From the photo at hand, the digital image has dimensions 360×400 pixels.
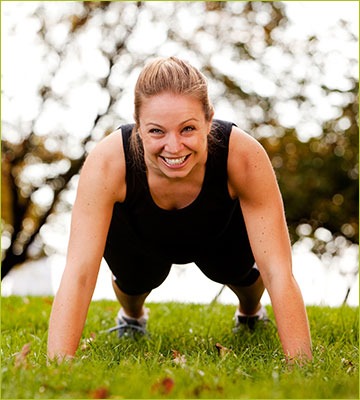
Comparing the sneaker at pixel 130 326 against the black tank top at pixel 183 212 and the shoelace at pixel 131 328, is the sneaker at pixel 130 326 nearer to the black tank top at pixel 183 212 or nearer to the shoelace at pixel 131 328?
the shoelace at pixel 131 328

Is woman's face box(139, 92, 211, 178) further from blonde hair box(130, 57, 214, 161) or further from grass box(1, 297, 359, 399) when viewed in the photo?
grass box(1, 297, 359, 399)

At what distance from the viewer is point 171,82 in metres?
3.28

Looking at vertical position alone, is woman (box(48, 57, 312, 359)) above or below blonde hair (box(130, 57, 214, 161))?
below

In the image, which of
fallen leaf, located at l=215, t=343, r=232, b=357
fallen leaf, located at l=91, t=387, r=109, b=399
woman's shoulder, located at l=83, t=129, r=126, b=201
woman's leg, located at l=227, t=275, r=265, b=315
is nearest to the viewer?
fallen leaf, located at l=91, t=387, r=109, b=399

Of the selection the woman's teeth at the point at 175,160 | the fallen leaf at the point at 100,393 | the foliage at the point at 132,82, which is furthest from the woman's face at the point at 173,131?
the foliage at the point at 132,82

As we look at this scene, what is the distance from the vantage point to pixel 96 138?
1462 centimetres

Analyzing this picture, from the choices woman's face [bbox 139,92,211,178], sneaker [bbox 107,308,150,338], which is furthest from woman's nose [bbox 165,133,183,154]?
sneaker [bbox 107,308,150,338]

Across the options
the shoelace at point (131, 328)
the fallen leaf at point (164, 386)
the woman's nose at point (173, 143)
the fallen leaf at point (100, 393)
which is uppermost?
the woman's nose at point (173, 143)

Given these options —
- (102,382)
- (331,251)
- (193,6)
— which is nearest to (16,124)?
(193,6)

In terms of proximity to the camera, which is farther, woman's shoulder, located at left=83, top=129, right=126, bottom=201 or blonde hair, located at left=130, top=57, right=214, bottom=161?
woman's shoulder, located at left=83, top=129, right=126, bottom=201

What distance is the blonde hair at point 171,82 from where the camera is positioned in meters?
3.27

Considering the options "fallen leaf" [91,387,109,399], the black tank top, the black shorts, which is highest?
the black tank top

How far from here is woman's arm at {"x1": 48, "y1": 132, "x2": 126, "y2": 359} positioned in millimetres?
3303

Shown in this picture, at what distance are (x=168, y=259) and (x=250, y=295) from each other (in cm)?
87
